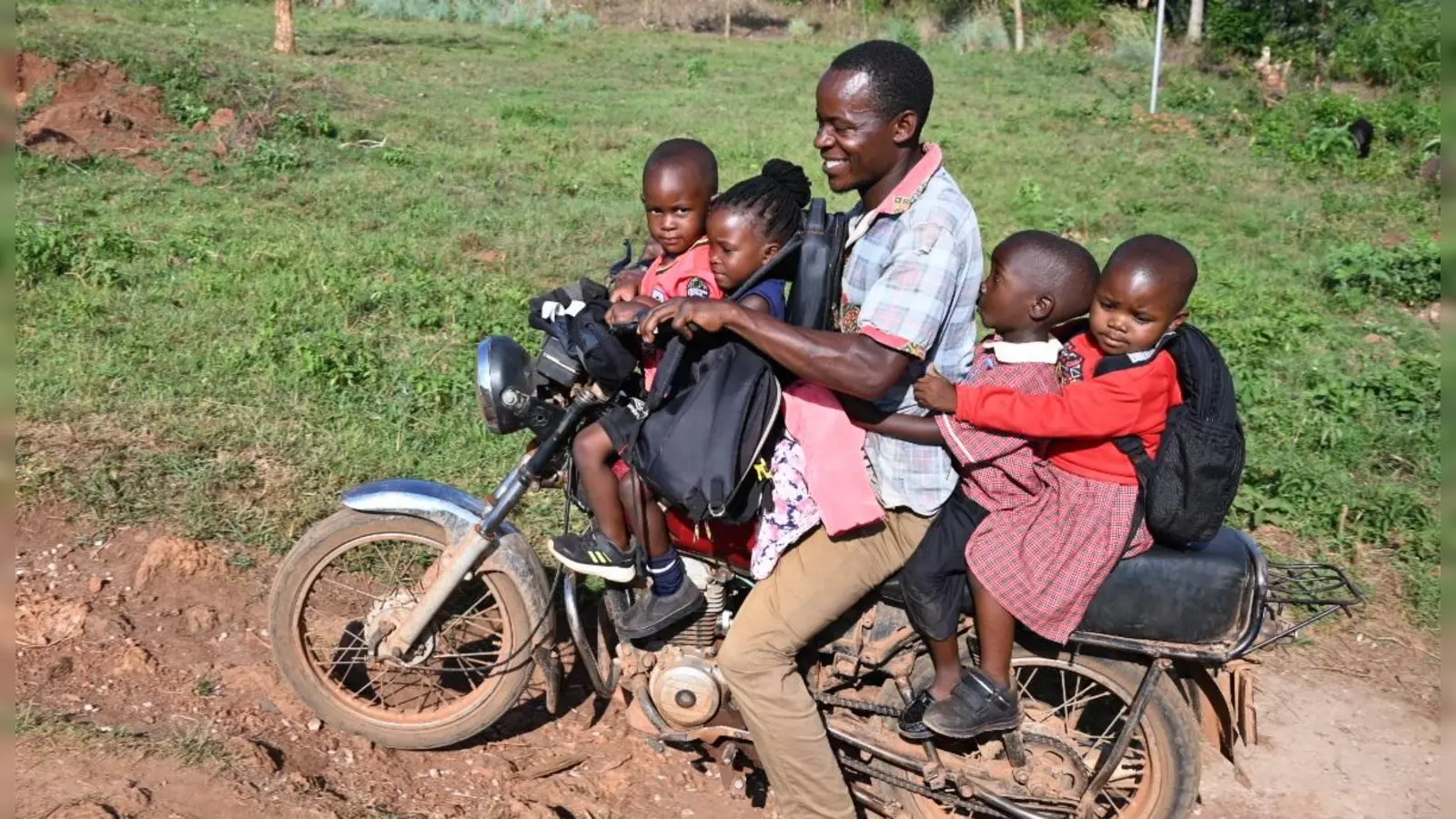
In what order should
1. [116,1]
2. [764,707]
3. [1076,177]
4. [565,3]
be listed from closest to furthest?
[764,707]
[1076,177]
[116,1]
[565,3]

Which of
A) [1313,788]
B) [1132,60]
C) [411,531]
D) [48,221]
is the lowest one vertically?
[1313,788]

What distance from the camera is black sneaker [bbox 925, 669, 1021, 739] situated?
318 cm

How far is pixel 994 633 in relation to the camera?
3.12 meters

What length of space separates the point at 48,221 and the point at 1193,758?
26.7 feet

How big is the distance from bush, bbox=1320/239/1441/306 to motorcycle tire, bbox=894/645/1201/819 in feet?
21.9

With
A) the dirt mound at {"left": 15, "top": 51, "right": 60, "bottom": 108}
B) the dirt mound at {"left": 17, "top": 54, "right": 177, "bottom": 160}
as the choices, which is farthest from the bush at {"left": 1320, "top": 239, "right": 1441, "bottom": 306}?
the dirt mound at {"left": 15, "top": 51, "right": 60, "bottom": 108}

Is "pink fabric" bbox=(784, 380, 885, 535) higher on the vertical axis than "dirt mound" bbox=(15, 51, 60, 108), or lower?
lower

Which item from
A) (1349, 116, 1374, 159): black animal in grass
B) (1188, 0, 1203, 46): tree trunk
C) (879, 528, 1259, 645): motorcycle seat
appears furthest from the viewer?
(1188, 0, 1203, 46): tree trunk

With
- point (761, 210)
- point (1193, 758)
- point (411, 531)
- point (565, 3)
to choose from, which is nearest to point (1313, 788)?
point (1193, 758)

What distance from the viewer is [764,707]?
10.5 ft

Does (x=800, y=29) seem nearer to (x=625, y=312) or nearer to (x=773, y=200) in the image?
(x=773, y=200)

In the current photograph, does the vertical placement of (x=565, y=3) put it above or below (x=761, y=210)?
above

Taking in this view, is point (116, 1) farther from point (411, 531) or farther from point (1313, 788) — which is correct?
point (1313, 788)

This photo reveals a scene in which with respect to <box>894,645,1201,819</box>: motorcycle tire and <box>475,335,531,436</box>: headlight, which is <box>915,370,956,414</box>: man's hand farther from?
<box>475,335,531,436</box>: headlight
